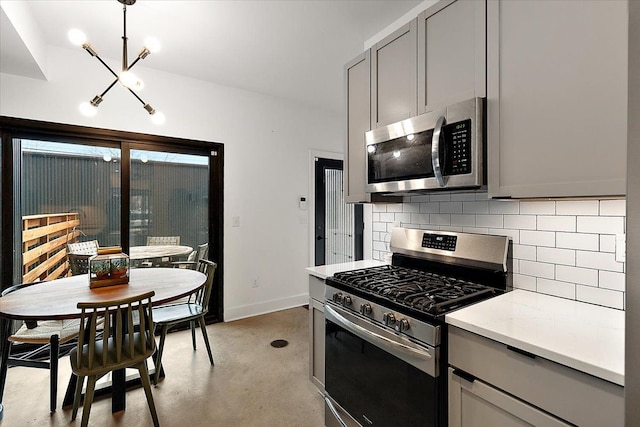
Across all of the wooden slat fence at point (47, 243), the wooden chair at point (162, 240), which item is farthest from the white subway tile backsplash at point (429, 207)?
the wooden slat fence at point (47, 243)

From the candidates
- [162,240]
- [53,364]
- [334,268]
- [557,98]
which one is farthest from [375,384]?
[162,240]

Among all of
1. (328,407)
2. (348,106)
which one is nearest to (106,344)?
(328,407)

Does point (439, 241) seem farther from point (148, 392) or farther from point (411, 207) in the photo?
point (148, 392)

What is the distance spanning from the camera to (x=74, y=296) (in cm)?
193

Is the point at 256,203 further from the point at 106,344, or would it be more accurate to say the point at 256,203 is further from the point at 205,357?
the point at 106,344

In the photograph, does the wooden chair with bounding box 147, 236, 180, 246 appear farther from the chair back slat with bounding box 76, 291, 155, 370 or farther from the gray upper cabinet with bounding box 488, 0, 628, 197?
the gray upper cabinet with bounding box 488, 0, 628, 197

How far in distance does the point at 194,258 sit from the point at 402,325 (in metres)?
2.82

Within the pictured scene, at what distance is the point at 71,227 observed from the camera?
2.91m

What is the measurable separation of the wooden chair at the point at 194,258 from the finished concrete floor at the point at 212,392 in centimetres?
76

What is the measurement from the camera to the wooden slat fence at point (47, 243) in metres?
2.77

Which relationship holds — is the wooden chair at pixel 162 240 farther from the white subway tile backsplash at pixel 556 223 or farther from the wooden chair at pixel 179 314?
the white subway tile backsplash at pixel 556 223

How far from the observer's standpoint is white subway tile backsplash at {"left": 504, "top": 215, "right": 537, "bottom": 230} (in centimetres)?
156

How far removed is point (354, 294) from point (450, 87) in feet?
3.93

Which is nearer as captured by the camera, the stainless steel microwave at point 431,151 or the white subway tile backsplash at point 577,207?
the white subway tile backsplash at point 577,207
